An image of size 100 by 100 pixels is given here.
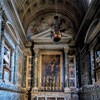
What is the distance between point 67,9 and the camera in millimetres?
15070

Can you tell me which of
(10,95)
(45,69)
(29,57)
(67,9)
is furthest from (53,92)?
(67,9)

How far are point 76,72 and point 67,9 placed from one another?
14.5ft

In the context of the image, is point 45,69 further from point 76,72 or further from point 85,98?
point 85,98

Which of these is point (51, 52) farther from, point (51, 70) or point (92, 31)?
point (92, 31)

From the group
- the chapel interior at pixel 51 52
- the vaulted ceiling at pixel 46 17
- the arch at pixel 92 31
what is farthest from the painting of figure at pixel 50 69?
the arch at pixel 92 31

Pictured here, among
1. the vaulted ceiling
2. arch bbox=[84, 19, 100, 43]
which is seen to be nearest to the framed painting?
the vaulted ceiling

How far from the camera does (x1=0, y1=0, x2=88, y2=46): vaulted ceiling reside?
14332 mm

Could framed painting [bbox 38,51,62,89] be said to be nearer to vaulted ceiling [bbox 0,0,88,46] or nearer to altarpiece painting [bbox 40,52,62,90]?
altarpiece painting [bbox 40,52,62,90]

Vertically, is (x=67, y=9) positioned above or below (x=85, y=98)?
above

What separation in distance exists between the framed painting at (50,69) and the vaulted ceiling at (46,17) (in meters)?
1.21

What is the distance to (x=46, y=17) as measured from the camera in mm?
15523

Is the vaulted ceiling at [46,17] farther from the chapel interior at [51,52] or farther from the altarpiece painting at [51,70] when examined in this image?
the altarpiece painting at [51,70]

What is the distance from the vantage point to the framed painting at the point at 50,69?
46.8 ft

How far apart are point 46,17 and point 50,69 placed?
148 inches
